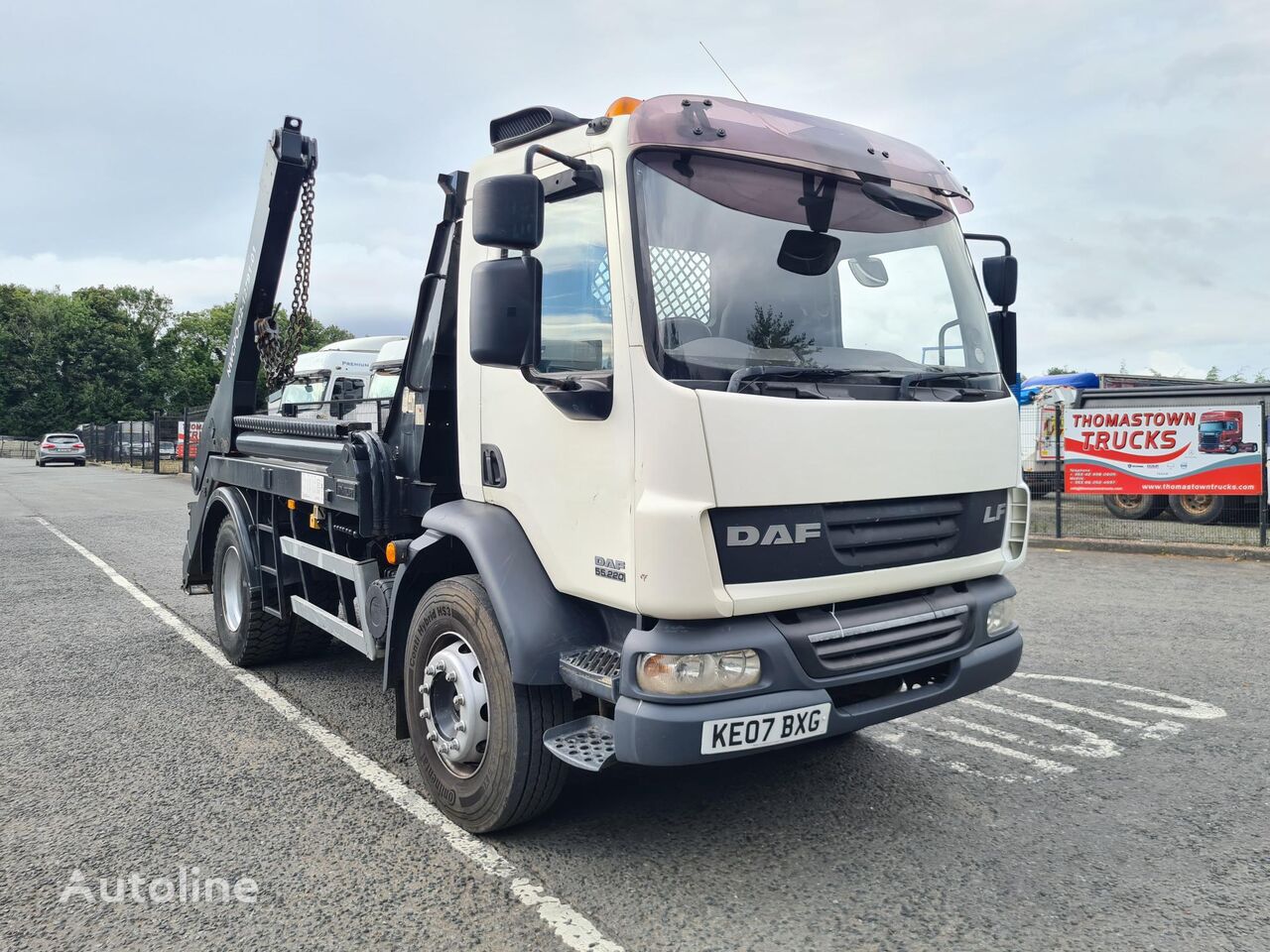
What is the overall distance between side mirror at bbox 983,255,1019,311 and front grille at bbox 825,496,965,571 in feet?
3.70

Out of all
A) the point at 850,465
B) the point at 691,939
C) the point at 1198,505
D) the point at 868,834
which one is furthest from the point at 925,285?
the point at 1198,505

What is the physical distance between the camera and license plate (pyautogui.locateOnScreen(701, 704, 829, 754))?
9.60 ft

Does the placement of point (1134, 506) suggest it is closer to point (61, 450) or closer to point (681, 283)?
point (681, 283)

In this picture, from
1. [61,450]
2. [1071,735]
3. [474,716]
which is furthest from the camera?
[61,450]

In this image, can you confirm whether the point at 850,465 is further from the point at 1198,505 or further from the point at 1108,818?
the point at 1198,505

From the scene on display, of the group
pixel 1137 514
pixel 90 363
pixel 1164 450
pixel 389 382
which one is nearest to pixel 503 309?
pixel 389 382

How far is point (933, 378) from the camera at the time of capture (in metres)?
3.58

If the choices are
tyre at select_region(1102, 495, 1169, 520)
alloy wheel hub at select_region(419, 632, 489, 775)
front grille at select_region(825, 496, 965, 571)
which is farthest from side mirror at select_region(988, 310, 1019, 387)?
tyre at select_region(1102, 495, 1169, 520)

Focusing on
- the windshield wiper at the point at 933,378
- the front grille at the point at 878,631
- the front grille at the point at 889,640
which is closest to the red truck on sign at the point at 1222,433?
the windshield wiper at the point at 933,378

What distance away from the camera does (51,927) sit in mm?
2951

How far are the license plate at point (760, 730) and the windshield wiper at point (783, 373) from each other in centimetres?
103

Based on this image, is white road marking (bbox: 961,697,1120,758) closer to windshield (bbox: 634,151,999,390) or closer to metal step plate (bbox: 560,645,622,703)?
windshield (bbox: 634,151,999,390)

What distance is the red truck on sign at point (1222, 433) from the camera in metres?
12.0

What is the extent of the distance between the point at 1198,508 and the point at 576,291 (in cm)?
1294
